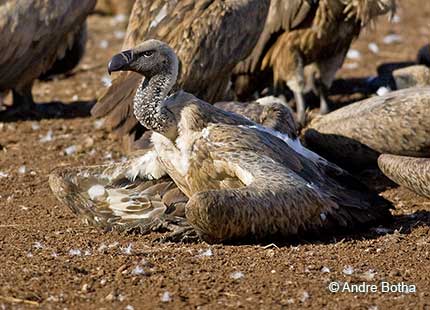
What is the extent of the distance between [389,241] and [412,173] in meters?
0.93

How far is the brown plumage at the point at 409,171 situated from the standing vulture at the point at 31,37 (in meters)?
3.76

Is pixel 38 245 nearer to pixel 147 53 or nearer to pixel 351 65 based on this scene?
pixel 147 53

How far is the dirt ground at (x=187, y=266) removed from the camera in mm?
5145

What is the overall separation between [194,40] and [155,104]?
246 cm

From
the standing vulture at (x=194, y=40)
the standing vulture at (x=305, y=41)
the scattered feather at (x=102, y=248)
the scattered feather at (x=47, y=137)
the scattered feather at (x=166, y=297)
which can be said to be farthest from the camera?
the standing vulture at (x=305, y=41)

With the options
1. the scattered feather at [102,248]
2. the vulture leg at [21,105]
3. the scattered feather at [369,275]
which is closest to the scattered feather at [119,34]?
the vulture leg at [21,105]

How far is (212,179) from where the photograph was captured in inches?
249

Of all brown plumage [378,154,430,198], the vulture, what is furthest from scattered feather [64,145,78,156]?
brown plumage [378,154,430,198]

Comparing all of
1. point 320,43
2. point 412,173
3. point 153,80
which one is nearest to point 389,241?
point 412,173

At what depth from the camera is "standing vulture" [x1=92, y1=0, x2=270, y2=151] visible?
28.0 ft

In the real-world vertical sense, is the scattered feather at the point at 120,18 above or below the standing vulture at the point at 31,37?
below

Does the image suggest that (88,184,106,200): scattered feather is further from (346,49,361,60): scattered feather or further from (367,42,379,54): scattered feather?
(367,42,379,54): scattered feather

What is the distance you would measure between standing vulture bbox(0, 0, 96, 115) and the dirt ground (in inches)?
91.7

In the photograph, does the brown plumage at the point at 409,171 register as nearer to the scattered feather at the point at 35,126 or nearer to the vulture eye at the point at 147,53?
the vulture eye at the point at 147,53
